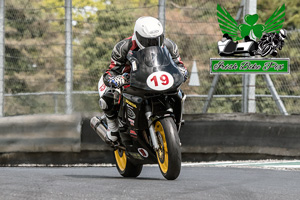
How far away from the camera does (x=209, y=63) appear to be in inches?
441

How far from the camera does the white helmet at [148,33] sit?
22.4 feet

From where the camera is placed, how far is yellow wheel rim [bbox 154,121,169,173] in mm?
6551

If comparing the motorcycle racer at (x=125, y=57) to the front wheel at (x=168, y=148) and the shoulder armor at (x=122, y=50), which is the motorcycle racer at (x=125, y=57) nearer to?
the shoulder armor at (x=122, y=50)

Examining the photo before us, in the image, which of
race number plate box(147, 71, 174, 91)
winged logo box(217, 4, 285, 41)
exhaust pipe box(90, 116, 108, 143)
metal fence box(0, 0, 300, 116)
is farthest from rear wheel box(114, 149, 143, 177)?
winged logo box(217, 4, 285, 41)

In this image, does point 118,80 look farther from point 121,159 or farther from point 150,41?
point 121,159

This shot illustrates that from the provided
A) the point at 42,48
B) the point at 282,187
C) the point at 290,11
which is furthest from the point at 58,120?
the point at 290,11

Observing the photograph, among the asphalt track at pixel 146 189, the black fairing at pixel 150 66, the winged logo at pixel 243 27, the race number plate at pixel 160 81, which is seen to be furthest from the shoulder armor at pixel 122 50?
the winged logo at pixel 243 27

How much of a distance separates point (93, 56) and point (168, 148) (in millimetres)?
5020

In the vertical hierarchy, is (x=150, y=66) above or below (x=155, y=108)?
above

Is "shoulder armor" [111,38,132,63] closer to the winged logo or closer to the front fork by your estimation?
the front fork

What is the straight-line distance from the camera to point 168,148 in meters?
6.38

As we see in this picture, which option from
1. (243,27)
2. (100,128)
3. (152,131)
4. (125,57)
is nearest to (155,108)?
(152,131)

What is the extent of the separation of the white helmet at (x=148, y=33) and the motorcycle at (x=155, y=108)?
11 centimetres

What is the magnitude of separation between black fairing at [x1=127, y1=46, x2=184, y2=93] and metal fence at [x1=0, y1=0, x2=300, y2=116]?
407 cm
